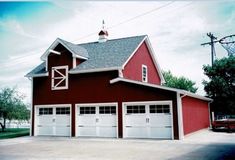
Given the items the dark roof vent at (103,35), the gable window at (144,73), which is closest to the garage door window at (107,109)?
the gable window at (144,73)

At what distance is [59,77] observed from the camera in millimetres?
20531

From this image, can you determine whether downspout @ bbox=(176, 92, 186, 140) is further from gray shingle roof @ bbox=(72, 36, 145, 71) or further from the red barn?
gray shingle roof @ bbox=(72, 36, 145, 71)

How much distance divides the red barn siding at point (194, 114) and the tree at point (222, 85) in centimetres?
415

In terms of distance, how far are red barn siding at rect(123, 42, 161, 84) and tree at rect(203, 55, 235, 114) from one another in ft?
21.5

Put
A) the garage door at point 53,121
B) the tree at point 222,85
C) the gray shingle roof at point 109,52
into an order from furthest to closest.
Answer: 1. the tree at point 222,85
2. the garage door at point 53,121
3. the gray shingle roof at point 109,52

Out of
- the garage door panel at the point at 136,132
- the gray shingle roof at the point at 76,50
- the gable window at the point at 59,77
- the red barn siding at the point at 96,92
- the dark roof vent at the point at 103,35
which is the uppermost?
the dark roof vent at the point at 103,35

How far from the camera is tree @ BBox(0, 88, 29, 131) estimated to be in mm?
32875

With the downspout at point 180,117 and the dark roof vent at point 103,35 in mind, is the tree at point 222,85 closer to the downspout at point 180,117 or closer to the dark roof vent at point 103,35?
the dark roof vent at point 103,35

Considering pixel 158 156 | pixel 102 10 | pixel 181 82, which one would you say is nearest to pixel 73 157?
pixel 158 156

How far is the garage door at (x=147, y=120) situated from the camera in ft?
54.2

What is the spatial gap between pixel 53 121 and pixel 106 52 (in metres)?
6.61

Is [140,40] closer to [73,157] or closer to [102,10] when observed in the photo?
[102,10]

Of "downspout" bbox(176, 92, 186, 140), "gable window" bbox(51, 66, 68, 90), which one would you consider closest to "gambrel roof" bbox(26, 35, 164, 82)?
"gable window" bbox(51, 66, 68, 90)

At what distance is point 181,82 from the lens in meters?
41.5
